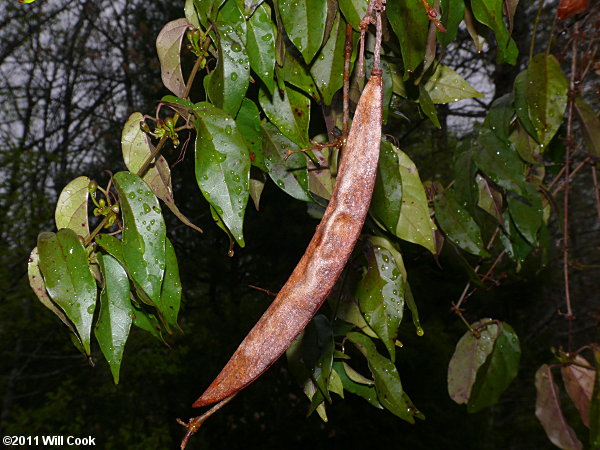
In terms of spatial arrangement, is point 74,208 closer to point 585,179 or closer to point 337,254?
point 337,254

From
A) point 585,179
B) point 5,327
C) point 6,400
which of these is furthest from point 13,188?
point 585,179

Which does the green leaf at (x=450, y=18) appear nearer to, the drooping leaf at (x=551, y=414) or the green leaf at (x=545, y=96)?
the green leaf at (x=545, y=96)

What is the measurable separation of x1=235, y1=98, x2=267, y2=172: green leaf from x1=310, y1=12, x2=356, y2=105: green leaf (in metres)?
0.06

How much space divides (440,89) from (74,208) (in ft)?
1.51

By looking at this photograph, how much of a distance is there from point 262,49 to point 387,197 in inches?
7.4

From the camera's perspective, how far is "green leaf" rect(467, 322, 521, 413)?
2.61 feet

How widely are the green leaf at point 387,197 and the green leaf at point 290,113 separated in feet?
0.29

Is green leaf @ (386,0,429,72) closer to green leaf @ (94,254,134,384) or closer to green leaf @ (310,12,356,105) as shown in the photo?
green leaf @ (310,12,356,105)

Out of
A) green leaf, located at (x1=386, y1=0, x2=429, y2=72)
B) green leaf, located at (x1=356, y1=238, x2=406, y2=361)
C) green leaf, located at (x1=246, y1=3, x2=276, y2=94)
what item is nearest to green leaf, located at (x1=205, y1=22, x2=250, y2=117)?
green leaf, located at (x1=246, y1=3, x2=276, y2=94)

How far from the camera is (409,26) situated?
17.6 inches

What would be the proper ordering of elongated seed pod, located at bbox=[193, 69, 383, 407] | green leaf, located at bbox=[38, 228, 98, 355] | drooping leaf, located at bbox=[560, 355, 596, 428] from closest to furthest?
1. elongated seed pod, located at bbox=[193, 69, 383, 407]
2. green leaf, located at bbox=[38, 228, 98, 355]
3. drooping leaf, located at bbox=[560, 355, 596, 428]

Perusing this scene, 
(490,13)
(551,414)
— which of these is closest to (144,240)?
(490,13)

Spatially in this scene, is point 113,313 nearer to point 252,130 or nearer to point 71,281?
point 71,281

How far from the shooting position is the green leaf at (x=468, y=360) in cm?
88
